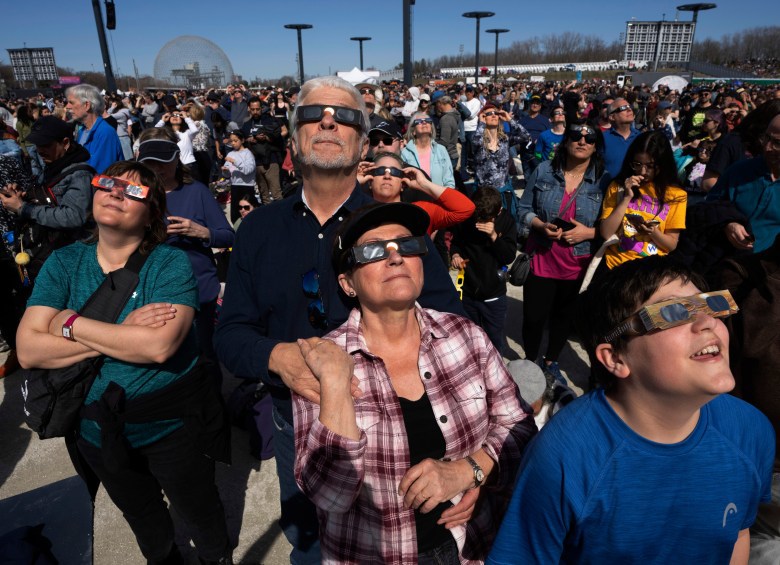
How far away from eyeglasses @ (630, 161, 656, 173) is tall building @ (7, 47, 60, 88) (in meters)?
91.1

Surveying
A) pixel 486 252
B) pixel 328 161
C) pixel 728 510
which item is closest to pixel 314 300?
pixel 328 161

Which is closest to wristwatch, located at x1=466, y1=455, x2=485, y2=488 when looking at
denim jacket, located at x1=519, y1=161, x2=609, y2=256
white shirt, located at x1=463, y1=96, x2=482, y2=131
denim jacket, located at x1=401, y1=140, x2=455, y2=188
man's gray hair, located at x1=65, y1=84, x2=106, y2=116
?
denim jacket, located at x1=519, y1=161, x2=609, y2=256

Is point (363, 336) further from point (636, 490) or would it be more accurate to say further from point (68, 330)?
point (68, 330)

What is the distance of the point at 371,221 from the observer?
65.7 inches

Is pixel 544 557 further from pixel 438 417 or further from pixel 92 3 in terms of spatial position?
pixel 92 3

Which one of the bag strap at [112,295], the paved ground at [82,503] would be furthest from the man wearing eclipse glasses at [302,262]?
the paved ground at [82,503]

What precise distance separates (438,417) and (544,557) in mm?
515

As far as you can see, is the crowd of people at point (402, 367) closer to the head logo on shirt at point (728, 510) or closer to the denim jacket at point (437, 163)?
the head logo on shirt at point (728, 510)

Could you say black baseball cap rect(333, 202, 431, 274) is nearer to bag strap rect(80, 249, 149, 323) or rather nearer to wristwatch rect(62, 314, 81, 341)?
bag strap rect(80, 249, 149, 323)

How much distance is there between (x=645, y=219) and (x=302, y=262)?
8.67 ft

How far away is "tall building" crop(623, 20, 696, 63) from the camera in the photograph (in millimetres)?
80312

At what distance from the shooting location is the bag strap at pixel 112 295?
200cm

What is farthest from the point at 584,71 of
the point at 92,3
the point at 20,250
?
the point at 20,250

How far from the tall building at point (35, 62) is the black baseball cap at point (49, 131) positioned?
88.4 metres
